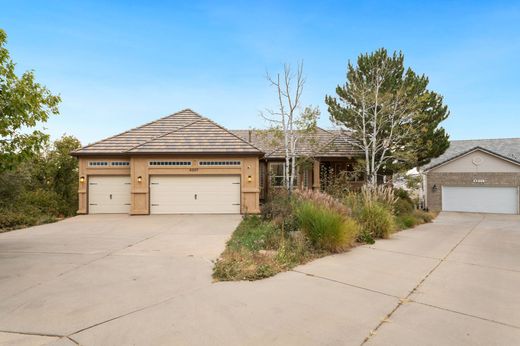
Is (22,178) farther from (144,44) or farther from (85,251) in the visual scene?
(85,251)

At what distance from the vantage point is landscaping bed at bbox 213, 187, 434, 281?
586 cm

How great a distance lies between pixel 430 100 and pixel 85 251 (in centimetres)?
1848

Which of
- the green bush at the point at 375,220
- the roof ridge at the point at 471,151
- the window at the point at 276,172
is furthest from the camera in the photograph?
the roof ridge at the point at 471,151

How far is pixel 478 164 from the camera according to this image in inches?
821

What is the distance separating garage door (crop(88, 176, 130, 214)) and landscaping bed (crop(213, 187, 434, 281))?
7819 mm

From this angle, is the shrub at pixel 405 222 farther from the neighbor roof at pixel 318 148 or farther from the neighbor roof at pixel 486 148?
the neighbor roof at pixel 486 148

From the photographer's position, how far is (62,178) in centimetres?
1780

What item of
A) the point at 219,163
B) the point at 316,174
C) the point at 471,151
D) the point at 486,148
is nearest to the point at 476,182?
the point at 471,151

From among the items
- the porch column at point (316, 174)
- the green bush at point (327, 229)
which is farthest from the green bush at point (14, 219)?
the porch column at point (316, 174)

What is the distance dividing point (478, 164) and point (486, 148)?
329 cm

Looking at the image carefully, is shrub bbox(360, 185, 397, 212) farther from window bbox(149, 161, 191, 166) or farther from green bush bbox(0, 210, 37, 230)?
green bush bbox(0, 210, 37, 230)

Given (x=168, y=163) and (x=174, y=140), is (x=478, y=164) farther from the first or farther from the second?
(x=168, y=163)

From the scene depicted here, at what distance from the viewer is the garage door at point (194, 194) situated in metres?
15.2

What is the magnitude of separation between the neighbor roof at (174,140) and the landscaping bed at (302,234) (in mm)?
5120
